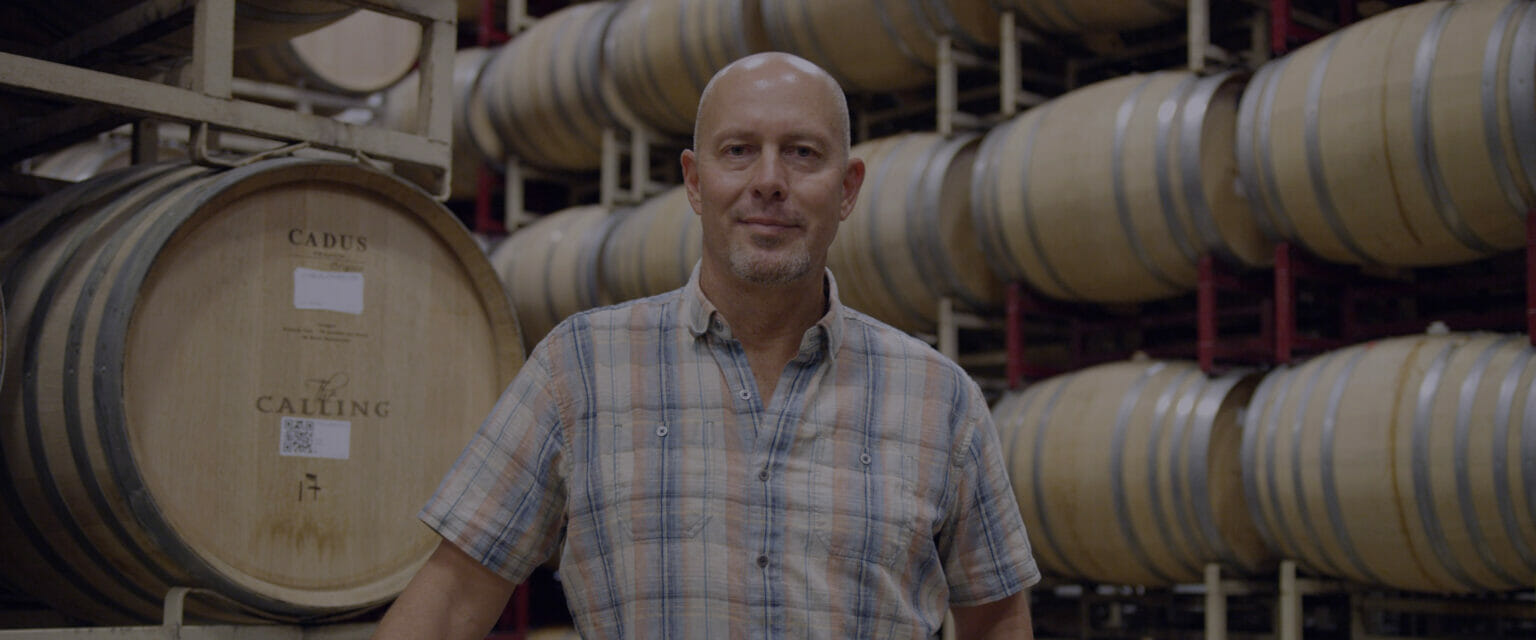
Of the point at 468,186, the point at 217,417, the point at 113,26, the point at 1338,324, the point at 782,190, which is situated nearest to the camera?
the point at 782,190

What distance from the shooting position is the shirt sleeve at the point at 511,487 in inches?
68.2

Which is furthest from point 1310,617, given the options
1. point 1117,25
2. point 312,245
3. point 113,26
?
point 113,26

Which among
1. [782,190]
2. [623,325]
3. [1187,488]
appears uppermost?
[782,190]

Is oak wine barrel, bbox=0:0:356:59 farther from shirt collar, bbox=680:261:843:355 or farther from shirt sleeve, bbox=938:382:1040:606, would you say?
shirt sleeve, bbox=938:382:1040:606

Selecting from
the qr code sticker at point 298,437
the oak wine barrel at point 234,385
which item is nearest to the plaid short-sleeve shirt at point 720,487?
the oak wine barrel at point 234,385

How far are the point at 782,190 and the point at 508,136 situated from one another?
23.3 ft

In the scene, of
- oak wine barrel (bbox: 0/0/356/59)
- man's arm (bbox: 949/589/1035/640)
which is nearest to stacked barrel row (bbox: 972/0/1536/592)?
oak wine barrel (bbox: 0/0/356/59)

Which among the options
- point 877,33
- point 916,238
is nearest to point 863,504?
point 916,238

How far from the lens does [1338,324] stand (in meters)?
5.50

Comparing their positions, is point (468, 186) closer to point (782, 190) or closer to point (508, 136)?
point (508, 136)

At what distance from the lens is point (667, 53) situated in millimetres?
7156

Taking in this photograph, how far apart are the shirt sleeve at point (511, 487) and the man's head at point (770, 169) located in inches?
10.9

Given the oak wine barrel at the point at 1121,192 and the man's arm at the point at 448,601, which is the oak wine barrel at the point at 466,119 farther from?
the man's arm at the point at 448,601

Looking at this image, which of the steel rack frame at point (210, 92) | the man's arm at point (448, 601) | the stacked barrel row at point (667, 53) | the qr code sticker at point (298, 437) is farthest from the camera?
the stacked barrel row at point (667, 53)
